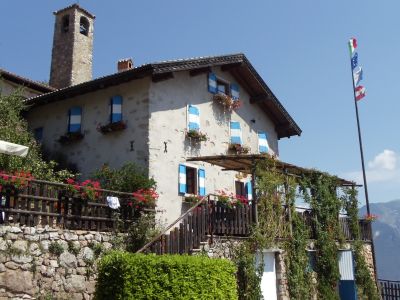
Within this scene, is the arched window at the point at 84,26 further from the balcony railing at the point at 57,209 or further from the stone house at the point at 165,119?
the balcony railing at the point at 57,209

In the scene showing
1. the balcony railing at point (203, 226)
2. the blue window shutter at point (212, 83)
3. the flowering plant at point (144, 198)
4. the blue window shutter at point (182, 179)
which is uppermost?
the blue window shutter at point (212, 83)

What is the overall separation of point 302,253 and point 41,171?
8.42 meters

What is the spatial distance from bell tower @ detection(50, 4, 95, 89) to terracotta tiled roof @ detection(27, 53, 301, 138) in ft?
→ 12.9

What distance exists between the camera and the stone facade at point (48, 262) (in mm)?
9203

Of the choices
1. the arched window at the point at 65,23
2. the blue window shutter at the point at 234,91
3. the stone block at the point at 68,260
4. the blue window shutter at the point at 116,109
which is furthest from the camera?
the arched window at the point at 65,23

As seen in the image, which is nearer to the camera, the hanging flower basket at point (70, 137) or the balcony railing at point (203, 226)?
the balcony railing at point (203, 226)

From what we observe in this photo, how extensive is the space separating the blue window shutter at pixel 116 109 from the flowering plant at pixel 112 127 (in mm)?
268

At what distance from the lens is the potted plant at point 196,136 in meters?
16.1

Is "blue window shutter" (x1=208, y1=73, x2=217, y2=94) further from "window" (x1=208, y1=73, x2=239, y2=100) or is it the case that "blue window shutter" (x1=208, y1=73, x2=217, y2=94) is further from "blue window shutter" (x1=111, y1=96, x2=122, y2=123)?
"blue window shutter" (x1=111, y1=96, x2=122, y2=123)

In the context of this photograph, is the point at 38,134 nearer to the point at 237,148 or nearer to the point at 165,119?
the point at 165,119

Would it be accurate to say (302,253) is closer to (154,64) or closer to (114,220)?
(114,220)

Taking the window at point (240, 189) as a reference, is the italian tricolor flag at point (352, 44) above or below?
above

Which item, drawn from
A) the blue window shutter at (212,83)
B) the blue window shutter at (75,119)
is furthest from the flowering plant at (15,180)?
the blue window shutter at (212,83)

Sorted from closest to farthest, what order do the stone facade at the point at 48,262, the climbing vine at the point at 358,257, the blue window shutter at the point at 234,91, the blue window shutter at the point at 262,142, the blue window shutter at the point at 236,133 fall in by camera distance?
the stone facade at the point at 48,262 → the climbing vine at the point at 358,257 → the blue window shutter at the point at 236,133 → the blue window shutter at the point at 234,91 → the blue window shutter at the point at 262,142
